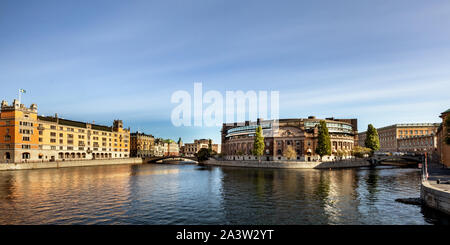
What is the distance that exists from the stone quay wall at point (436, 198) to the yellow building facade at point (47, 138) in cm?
13787

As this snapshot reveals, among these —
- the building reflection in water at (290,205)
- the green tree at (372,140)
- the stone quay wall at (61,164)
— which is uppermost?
the green tree at (372,140)

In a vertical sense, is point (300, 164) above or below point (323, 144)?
below

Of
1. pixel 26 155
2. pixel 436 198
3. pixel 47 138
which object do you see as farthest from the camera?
pixel 47 138

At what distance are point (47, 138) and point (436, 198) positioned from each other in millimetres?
148082

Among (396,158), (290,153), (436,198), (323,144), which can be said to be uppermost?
(323,144)

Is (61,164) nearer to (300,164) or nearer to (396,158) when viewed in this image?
(300,164)

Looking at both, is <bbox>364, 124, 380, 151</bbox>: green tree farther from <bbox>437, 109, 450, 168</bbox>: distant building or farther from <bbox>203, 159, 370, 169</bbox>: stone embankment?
<bbox>437, 109, 450, 168</bbox>: distant building

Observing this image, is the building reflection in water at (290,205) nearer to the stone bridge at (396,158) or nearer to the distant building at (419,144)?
the stone bridge at (396,158)

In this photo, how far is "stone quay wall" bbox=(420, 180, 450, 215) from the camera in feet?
98.9

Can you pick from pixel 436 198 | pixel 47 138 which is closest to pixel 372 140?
pixel 436 198

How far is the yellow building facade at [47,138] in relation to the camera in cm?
11650

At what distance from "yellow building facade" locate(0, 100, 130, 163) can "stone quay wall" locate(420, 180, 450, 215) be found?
13787 centimetres

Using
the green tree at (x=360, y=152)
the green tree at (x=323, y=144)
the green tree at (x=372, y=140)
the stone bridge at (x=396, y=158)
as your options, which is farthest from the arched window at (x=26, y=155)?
the green tree at (x=372, y=140)

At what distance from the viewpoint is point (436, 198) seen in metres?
32.4
